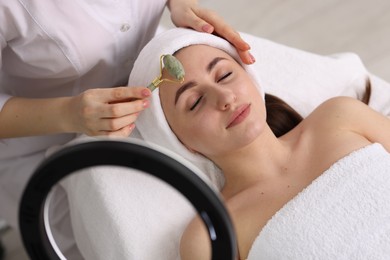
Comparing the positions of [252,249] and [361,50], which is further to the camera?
[361,50]

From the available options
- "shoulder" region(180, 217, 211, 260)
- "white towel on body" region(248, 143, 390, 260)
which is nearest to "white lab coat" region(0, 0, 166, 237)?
"shoulder" region(180, 217, 211, 260)

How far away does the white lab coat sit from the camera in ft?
3.75

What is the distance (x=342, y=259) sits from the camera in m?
1.08

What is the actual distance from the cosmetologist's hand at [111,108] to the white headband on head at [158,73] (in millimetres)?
149

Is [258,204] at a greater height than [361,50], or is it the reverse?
[258,204]

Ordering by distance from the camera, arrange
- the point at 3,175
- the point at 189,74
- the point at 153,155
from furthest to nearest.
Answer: the point at 3,175 → the point at 189,74 → the point at 153,155

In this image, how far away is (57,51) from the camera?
119 cm

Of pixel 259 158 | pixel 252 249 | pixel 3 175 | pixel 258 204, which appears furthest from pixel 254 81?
pixel 3 175

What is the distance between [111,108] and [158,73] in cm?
21

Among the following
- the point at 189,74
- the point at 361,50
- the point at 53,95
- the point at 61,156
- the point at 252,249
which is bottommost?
the point at 361,50

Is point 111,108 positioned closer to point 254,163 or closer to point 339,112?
point 254,163

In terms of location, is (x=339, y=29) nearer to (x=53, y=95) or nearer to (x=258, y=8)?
(x=258, y=8)

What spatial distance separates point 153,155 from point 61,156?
108 millimetres

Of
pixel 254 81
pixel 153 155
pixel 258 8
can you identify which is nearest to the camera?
pixel 153 155
